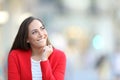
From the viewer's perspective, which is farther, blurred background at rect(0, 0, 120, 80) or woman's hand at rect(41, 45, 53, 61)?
blurred background at rect(0, 0, 120, 80)

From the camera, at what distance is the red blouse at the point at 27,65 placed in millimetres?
3869

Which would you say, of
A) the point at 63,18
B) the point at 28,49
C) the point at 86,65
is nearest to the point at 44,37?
the point at 28,49

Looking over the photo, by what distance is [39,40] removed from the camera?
Result: 3877mm

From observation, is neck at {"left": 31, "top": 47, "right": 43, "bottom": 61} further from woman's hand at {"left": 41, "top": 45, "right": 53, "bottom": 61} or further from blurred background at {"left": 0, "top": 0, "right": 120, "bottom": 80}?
blurred background at {"left": 0, "top": 0, "right": 120, "bottom": 80}

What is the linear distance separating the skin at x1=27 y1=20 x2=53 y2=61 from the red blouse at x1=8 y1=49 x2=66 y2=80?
0.07 m

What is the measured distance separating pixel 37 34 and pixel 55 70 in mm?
338

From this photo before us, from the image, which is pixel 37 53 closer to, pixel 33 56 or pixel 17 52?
pixel 33 56

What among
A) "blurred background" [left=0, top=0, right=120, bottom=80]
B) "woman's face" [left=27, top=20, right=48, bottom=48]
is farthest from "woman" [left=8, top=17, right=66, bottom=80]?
"blurred background" [left=0, top=0, right=120, bottom=80]


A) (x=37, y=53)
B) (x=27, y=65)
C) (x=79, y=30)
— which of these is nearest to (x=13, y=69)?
(x=27, y=65)

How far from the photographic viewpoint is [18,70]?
3.93 metres

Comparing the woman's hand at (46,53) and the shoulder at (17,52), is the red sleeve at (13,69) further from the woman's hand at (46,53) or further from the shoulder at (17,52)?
the woman's hand at (46,53)

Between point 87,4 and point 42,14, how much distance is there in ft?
5.96

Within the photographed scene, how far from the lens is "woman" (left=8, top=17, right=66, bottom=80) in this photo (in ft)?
12.7

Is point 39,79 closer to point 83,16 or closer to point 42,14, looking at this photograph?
point 42,14
